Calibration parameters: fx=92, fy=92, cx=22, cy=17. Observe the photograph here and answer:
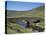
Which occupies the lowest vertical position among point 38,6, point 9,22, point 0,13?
point 9,22

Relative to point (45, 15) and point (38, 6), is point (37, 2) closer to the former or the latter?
point (38, 6)

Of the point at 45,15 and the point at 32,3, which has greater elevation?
the point at 32,3

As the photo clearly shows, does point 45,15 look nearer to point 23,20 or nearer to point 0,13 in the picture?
point 23,20

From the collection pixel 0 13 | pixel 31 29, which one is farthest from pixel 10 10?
pixel 31 29

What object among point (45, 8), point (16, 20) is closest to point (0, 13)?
point (16, 20)

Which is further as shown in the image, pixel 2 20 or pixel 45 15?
pixel 45 15

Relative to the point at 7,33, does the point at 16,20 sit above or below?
above

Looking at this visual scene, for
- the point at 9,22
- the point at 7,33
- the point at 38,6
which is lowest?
the point at 7,33

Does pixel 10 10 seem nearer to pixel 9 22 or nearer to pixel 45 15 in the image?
pixel 9 22
